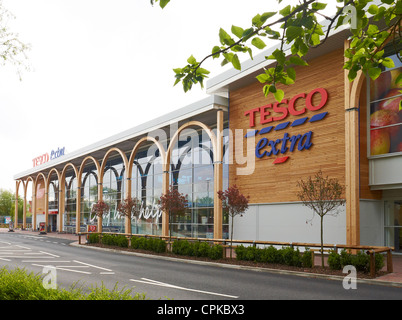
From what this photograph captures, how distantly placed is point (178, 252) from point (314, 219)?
6.78m

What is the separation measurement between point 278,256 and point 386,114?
8.37 meters

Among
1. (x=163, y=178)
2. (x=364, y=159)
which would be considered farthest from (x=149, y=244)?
(x=364, y=159)

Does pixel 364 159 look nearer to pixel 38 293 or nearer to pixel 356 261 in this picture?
pixel 356 261

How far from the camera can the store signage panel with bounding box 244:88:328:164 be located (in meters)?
20.5

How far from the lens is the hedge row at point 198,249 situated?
18.4 metres

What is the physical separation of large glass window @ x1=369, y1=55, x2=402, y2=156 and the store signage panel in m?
2.18

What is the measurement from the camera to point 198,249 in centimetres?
1947

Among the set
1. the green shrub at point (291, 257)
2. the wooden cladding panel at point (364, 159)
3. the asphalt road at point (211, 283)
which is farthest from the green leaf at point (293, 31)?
the wooden cladding panel at point (364, 159)

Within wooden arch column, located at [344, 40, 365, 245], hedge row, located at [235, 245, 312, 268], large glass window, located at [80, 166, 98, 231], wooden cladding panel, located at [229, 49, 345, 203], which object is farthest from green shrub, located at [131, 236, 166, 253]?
large glass window, located at [80, 166, 98, 231]

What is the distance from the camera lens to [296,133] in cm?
2128

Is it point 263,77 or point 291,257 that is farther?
point 291,257

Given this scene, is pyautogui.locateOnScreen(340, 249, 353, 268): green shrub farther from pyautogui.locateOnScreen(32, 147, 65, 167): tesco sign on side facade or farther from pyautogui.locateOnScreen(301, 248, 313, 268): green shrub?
pyautogui.locateOnScreen(32, 147, 65, 167): tesco sign on side facade

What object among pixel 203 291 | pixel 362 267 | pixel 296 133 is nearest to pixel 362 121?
pixel 296 133
